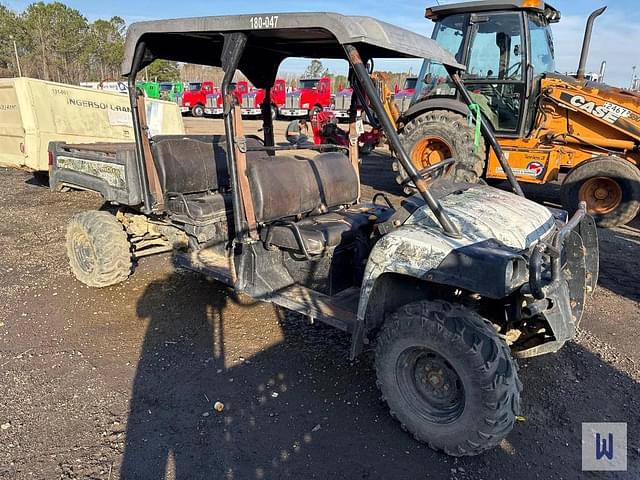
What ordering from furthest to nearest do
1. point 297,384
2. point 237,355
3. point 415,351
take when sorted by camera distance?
point 237,355
point 297,384
point 415,351

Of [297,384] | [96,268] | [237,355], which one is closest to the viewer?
[297,384]

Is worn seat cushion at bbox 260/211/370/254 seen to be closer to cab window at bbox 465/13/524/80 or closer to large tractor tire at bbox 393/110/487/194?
large tractor tire at bbox 393/110/487/194

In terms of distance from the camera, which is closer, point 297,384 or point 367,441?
point 367,441

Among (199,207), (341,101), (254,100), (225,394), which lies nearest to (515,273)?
(225,394)

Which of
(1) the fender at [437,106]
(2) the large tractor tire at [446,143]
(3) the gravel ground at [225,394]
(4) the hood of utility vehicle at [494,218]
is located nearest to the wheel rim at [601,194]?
(2) the large tractor tire at [446,143]

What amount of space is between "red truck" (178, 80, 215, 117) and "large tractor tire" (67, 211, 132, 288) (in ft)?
76.3

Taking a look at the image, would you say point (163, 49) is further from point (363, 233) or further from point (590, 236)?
point (590, 236)

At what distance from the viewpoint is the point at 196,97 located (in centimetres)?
2627

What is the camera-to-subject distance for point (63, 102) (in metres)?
7.81

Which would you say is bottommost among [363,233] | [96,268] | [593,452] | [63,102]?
[593,452]

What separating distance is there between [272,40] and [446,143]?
13.5 ft

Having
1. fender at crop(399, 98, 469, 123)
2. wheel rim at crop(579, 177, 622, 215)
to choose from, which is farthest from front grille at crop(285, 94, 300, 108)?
wheel rim at crop(579, 177, 622, 215)

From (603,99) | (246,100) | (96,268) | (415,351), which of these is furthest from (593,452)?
(246,100)

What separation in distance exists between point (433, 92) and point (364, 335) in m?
5.77
